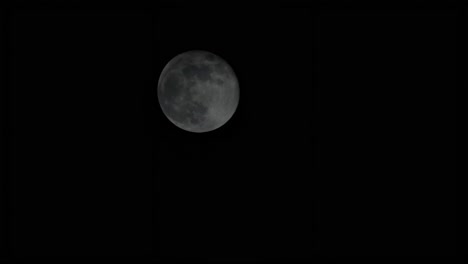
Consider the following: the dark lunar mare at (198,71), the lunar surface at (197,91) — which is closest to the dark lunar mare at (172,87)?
the lunar surface at (197,91)

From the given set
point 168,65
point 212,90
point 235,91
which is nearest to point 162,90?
point 168,65

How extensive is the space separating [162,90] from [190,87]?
1.29 feet

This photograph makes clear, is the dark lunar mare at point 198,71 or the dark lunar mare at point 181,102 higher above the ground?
the dark lunar mare at point 198,71

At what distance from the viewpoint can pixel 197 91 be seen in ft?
12.1

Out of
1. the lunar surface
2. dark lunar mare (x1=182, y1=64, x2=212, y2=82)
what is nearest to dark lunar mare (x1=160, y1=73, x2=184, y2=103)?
the lunar surface

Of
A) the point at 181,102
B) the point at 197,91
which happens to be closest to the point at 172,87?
the point at 181,102

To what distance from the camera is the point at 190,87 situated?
12.1ft

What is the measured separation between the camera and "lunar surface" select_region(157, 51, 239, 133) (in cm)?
371

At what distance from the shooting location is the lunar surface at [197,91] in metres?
3.71

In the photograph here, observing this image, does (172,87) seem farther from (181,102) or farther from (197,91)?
(197,91)

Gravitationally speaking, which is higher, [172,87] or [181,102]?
[172,87]

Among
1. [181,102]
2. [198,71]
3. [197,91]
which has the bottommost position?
[181,102]

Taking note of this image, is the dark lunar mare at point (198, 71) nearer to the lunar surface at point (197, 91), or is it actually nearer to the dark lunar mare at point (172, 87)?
the lunar surface at point (197, 91)

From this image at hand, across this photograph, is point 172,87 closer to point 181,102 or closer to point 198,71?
point 181,102
